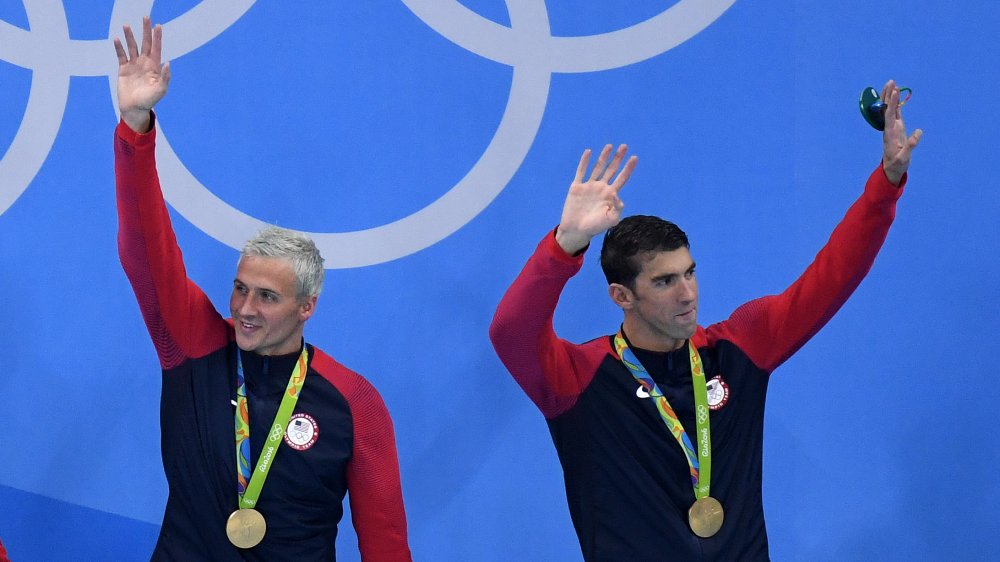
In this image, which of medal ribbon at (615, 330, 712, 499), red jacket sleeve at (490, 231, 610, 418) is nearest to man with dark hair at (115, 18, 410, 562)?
red jacket sleeve at (490, 231, 610, 418)

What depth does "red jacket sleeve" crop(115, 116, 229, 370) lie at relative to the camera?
292cm

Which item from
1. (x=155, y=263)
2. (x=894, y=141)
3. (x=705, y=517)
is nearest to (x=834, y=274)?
(x=894, y=141)

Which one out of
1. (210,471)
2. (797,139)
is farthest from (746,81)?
(210,471)

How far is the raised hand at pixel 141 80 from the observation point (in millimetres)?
2920

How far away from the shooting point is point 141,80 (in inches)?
117

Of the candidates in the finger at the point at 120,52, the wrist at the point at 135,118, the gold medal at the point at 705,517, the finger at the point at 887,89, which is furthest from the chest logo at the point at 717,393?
the finger at the point at 120,52

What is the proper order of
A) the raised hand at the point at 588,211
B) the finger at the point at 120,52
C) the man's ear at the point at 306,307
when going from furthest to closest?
1. the man's ear at the point at 306,307
2. the finger at the point at 120,52
3. the raised hand at the point at 588,211

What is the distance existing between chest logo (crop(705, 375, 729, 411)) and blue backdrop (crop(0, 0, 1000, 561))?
3.22 feet

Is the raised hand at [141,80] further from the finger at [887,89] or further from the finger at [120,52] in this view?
the finger at [887,89]

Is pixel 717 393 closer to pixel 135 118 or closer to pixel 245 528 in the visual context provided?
pixel 245 528

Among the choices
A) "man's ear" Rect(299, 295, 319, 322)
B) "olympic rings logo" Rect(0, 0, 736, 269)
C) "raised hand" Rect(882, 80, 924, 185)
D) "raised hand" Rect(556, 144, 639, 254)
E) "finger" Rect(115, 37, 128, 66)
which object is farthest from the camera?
"olympic rings logo" Rect(0, 0, 736, 269)

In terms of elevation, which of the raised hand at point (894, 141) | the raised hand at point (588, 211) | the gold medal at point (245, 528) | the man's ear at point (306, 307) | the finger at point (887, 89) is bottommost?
the gold medal at point (245, 528)

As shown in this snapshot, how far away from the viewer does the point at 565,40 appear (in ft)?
13.4

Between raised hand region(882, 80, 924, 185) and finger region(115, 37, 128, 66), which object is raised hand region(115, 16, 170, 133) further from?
raised hand region(882, 80, 924, 185)
